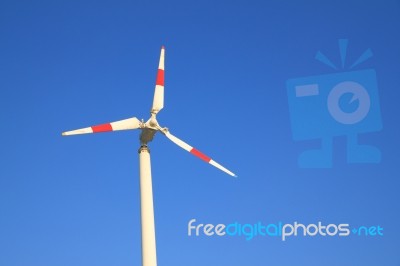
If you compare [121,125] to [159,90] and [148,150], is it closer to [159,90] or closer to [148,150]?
[148,150]

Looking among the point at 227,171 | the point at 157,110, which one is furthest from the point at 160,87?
the point at 227,171

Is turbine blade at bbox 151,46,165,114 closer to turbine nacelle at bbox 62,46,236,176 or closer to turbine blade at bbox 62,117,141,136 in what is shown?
turbine nacelle at bbox 62,46,236,176

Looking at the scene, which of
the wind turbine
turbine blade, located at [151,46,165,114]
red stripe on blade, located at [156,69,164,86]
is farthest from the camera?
red stripe on blade, located at [156,69,164,86]

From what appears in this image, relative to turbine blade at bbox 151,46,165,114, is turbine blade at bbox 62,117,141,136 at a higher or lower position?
lower

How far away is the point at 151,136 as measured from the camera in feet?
155

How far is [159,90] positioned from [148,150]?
21.8 feet

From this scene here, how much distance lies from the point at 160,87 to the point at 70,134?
10.7 meters

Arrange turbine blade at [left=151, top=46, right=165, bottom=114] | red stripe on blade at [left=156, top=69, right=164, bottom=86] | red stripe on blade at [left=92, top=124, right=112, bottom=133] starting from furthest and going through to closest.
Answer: red stripe on blade at [left=156, top=69, right=164, bottom=86], turbine blade at [left=151, top=46, right=165, bottom=114], red stripe on blade at [left=92, top=124, right=112, bottom=133]

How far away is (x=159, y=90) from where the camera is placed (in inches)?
1964

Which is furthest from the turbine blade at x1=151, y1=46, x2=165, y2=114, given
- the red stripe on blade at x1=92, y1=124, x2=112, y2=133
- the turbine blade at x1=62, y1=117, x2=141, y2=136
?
the red stripe on blade at x1=92, y1=124, x2=112, y2=133

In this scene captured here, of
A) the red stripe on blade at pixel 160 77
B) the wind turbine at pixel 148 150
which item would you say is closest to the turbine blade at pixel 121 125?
the wind turbine at pixel 148 150

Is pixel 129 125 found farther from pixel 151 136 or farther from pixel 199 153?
pixel 199 153

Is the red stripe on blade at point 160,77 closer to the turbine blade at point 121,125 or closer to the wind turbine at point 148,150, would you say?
the wind turbine at point 148,150

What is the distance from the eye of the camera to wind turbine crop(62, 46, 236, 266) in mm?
43469
